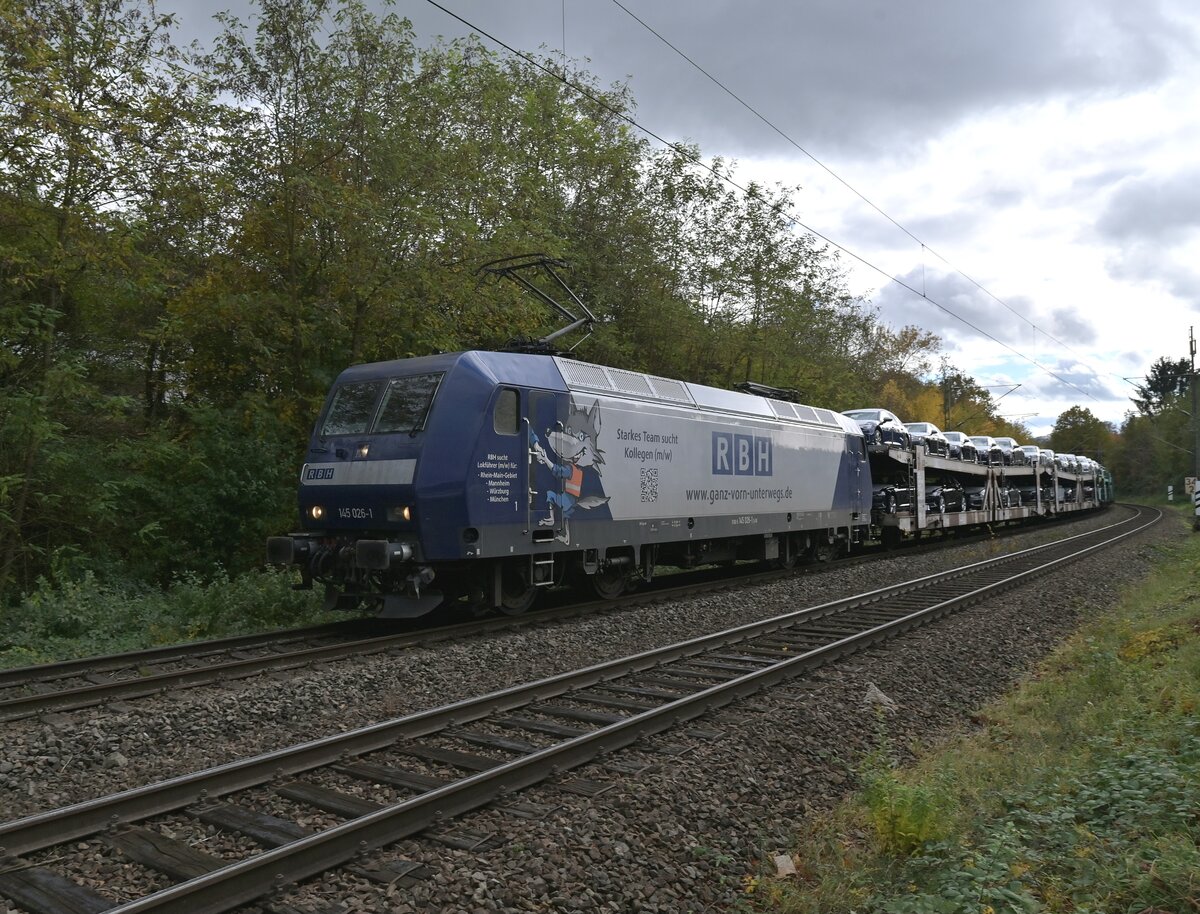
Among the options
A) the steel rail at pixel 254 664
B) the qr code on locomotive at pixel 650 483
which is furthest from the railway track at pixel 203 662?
the qr code on locomotive at pixel 650 483

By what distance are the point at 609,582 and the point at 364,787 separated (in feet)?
26.7

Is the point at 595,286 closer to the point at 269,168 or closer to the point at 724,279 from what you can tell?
the point at 724,279

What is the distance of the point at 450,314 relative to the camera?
1670 centimetres

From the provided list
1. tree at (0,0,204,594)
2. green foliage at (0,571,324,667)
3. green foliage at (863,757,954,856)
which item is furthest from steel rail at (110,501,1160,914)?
tree at (0,0,204,594)

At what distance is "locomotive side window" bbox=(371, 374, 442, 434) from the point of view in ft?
33.8

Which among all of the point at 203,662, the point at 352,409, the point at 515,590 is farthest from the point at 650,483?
the point at 203,662

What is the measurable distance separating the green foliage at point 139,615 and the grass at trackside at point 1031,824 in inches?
321

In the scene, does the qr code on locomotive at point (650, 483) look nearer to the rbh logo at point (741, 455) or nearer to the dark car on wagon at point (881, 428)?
the rbh logo at point (741, 455)

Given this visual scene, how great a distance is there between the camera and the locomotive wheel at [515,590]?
37.4 feet

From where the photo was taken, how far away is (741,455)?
15.4 m

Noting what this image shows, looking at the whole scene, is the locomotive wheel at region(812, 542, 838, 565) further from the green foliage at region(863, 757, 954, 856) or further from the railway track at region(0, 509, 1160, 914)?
the green foliage at region(863, 757, 954, 856)

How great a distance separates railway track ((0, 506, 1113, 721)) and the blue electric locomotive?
0.42 m

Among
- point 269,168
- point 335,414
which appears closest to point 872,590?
point 335,414

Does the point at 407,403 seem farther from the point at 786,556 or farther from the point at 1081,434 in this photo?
the point at 1081,434
